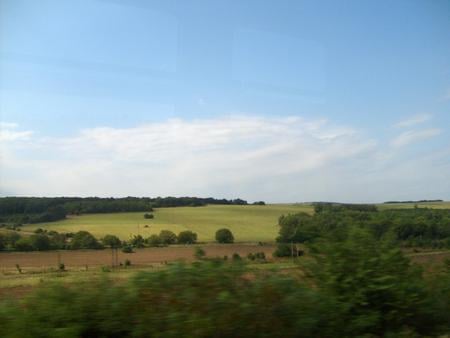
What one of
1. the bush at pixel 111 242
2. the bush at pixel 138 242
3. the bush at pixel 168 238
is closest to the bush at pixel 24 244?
the bush at pixel 111 242

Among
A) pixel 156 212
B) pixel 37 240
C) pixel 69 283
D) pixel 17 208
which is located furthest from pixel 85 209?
pixel 69 283

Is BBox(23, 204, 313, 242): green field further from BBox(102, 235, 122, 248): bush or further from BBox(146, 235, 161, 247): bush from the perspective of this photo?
BBox(102, 235, 122, 248): bush

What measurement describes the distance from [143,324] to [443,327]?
4922 millimetres

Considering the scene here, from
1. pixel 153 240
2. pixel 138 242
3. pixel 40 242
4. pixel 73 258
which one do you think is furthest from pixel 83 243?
pixel 153 240

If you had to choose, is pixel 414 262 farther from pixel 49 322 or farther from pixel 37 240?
pixel 37 240

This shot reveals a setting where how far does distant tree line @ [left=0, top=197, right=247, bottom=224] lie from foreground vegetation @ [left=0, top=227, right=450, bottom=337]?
35.9 ft

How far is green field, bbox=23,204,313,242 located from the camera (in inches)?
837

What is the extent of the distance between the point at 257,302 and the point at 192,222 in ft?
84.7

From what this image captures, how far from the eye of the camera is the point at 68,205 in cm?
2527

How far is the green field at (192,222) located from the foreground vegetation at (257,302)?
871cm

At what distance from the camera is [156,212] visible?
102 feet

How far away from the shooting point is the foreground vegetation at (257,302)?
5664 millimetres

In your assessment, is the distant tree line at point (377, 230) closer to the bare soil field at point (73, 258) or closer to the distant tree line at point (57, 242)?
the bare soil field at point (73, 258)

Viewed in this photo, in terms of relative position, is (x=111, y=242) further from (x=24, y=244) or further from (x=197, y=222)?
(x=197, y=222)
